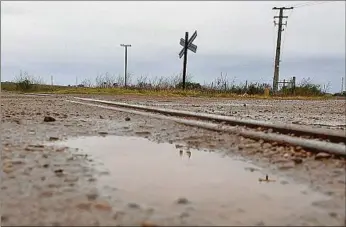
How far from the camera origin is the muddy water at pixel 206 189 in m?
2.05

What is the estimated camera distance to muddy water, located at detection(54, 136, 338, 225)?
6.74 ft

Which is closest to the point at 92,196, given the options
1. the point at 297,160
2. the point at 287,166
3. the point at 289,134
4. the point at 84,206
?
the point at 84,206

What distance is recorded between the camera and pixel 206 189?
2.54 m

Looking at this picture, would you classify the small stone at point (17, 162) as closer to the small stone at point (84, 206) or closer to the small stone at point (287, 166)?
the small stone at point (84, 206)

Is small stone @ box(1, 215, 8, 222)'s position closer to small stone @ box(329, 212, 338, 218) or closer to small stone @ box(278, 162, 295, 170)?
small stone @ box(329, 212, 338, 218)

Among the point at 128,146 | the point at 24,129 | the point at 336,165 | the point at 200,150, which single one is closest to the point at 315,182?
the point at 336,165

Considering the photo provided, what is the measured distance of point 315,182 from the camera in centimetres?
270

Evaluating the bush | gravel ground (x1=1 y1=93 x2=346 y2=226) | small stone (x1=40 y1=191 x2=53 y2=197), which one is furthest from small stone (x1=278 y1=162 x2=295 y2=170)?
the bush

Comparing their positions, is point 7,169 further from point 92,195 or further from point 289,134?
point 289,134

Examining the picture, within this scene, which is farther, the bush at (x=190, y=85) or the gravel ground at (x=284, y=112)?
the bush at (x=190, y=85)

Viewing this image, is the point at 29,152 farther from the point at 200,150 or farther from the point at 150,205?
the point at 150,205

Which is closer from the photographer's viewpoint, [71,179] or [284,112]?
[71,179]

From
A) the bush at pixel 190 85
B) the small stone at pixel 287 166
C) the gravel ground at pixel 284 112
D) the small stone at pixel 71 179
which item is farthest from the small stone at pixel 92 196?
the bush at pixel 190 85

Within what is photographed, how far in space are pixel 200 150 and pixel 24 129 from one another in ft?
7.75
